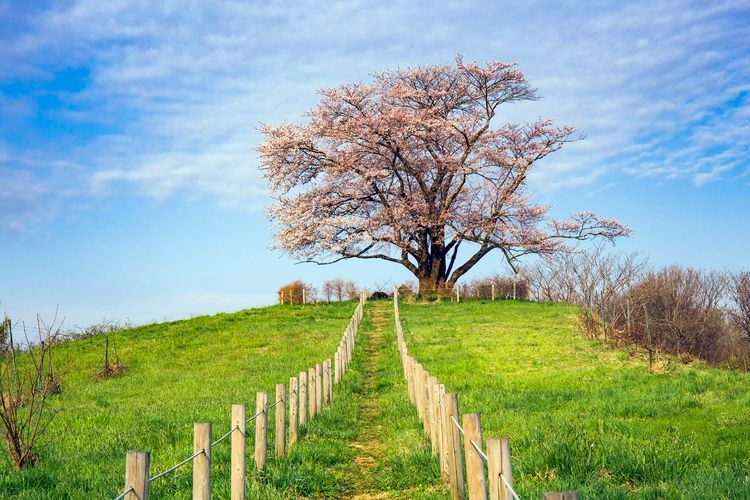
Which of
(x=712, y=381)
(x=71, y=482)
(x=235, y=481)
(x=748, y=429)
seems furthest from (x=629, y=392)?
(x=71, y=482)

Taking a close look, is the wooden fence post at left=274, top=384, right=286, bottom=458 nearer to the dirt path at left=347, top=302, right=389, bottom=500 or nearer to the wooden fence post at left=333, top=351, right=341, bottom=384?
the dirt path at left=347, top=302, right=389, bottom=500

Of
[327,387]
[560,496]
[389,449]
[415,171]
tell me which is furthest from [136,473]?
[415,171]

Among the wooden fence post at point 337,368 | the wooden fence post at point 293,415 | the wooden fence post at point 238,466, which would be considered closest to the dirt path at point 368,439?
the wooden fence post at point 337,368

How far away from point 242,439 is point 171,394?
12.3m

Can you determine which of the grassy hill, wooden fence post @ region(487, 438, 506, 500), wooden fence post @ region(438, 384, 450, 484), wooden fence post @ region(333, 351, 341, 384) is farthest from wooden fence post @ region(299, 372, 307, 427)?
wooden fence post @ region(487, 438, 506, 500)

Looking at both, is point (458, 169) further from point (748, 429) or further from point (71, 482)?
point (71, 482)

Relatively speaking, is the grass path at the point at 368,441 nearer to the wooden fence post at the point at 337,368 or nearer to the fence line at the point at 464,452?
the wooden fence post at the point at 337,368

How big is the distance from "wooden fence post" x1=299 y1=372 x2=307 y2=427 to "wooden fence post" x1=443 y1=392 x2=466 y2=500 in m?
4.87

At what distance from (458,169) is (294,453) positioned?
32.2 meters

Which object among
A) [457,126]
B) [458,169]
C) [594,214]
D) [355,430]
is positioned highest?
[457,126]

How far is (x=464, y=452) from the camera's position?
28.5 feet

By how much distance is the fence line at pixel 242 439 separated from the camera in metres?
5.17

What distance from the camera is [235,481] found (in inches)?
309

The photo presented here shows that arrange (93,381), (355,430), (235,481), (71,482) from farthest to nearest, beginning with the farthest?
(93,381) < (355,430) < (71,482) < (235,481)
